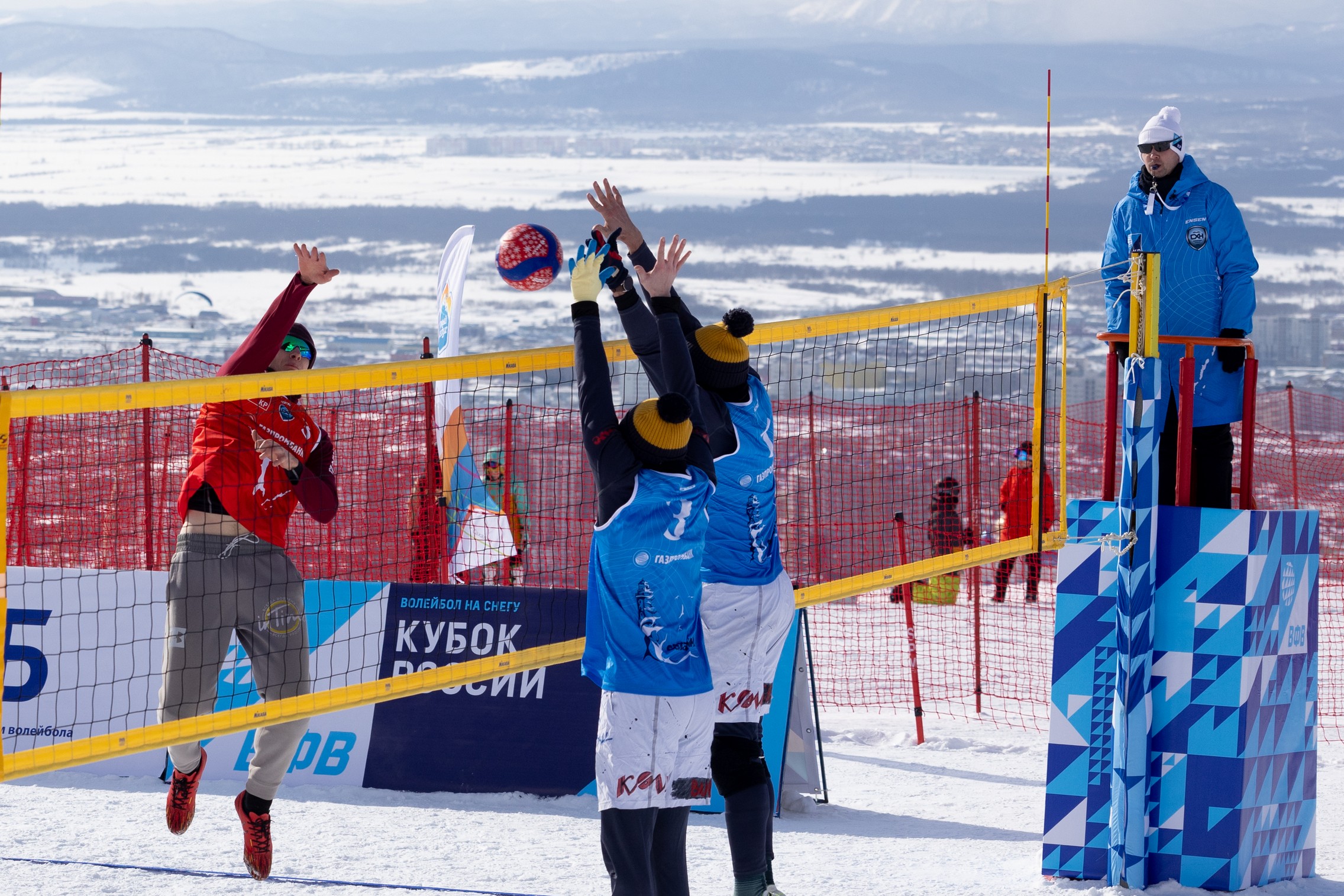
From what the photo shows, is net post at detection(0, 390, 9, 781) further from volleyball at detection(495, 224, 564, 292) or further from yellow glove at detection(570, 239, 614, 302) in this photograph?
volleyball at detection(495, 224, 564, 292)

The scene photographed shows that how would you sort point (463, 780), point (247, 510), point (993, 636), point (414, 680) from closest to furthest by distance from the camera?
1. point (247, 510)
2. point (414, 680)
3. point (463, 780)
4. point (993, 636)

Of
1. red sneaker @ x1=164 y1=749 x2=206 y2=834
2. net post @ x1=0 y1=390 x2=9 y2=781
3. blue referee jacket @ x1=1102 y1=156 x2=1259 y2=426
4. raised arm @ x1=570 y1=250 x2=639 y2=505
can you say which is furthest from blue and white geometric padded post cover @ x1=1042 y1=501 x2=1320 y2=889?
net post @ x1=0 y1=390 x2=9 y2=781

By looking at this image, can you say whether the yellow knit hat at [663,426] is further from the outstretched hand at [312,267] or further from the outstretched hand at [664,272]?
the outstretched hand at [312,267]

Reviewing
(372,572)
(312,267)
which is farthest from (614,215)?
(372,572)

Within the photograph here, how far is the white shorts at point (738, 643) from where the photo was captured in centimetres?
501

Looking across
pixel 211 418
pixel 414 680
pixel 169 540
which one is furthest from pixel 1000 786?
pixel 169 540

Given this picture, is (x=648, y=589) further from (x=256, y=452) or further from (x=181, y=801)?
(x=181, y=801)

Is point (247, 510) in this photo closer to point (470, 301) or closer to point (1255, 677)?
point (1255, 677)

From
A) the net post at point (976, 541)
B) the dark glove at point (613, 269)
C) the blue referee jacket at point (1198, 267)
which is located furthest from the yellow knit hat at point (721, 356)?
the net post at point (976, 541)

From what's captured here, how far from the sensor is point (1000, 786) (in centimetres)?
776

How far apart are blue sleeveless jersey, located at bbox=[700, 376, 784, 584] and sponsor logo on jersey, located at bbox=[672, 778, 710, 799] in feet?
2.90

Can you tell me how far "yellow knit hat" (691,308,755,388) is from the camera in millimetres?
5008

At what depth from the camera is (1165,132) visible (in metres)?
6.14

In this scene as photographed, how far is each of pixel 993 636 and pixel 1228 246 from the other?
7459mm
